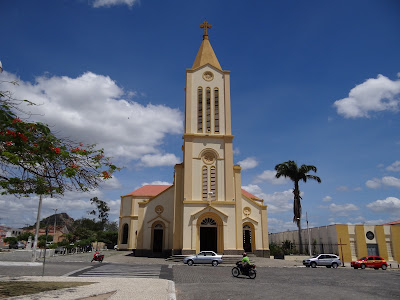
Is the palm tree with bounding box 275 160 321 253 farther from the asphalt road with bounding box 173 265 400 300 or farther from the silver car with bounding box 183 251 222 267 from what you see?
the asphalt road with bounding box 173 265 400 300

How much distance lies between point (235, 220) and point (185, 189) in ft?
17.8

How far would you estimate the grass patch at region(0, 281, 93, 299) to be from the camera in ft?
31.6

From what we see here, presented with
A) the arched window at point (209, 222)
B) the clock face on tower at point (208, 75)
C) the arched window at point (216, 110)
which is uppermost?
the clock face on tower at point (208, 75)

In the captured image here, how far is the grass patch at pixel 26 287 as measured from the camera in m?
9.62

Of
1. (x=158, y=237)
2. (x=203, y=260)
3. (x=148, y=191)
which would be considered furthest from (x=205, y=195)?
(x=148, y=191)

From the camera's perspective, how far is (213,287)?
12.2m

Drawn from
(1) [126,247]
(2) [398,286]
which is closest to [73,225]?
(1) [126,247]

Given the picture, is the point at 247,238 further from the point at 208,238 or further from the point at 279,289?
the point at 279,289

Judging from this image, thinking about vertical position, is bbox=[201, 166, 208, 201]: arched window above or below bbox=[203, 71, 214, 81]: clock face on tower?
below

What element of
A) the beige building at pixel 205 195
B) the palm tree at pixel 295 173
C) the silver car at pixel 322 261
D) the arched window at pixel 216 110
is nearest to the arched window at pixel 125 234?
the beige building at pixel 205 195

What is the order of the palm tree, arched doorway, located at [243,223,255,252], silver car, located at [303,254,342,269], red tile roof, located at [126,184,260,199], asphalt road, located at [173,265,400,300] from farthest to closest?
red tile roof, located at [126,184,260,199], the palm tree, arched doorway, located at [243,223,255,252], silver car, located at [303,254,342,269], asphalt road, located at [173,265,400,300]

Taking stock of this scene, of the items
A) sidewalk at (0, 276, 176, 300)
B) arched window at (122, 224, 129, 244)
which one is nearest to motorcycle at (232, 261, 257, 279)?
sidewalk at (0, 276, 176, 300)

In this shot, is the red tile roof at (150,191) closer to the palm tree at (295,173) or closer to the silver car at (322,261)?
the palm tree at (295,173)

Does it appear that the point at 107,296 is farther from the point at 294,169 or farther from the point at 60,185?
the point at 294,169
